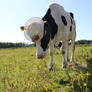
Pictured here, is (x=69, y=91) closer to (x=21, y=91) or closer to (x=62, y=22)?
(x=21, y=91)

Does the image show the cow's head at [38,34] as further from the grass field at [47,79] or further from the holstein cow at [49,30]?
the grass field at [47,79]

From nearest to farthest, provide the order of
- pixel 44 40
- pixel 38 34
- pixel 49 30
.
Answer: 1. pixel 38 34
2. pixel 44 40
3. pixel 49 30

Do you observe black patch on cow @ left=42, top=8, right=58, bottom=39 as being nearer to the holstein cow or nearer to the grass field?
the holstein cow

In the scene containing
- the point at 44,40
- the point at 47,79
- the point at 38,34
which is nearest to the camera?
the point at 47,79

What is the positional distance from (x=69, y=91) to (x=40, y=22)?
7.68ft

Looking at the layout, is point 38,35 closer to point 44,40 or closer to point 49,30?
point 44,40

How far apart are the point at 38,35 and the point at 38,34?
3 centimetres

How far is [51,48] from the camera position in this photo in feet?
18.4

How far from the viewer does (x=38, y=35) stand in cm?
408

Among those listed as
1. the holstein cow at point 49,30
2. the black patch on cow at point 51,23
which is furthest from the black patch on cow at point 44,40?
the black patch on cow at point 51,23

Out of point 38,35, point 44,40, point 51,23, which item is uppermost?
point 51,23

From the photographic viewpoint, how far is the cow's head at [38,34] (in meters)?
4.01

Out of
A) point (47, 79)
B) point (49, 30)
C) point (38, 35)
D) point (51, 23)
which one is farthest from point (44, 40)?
point (47, 79)

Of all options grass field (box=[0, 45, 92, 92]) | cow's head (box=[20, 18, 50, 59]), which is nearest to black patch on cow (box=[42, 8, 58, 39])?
cow's head (box=[20, 18, 50, 59])
